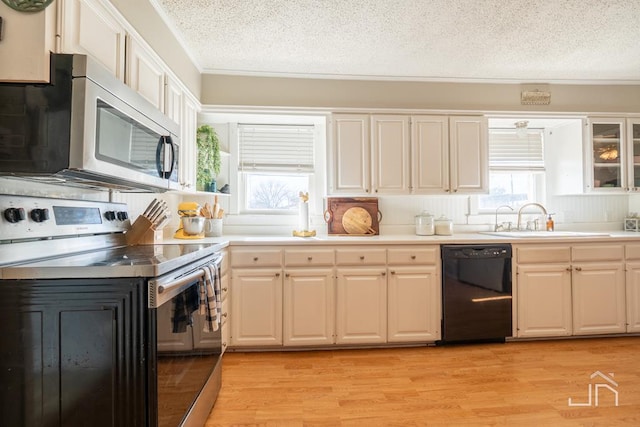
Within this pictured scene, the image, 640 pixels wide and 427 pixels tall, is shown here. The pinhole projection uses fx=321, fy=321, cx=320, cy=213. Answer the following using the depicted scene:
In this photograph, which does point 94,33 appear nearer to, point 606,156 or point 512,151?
point 512,151

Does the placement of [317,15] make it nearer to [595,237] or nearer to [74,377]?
[74,377]

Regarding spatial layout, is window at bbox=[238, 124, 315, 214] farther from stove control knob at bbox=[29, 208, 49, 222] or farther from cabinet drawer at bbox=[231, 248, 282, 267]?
stove control knob at bbox=[29, 208, 49, 222]

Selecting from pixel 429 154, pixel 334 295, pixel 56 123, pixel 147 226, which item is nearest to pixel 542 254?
pixel 429 154

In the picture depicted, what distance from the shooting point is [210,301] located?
164 cm

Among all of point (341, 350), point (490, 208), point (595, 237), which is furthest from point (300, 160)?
point (595, 237)

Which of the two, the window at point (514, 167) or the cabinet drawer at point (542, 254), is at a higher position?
the window at point (514, 167)

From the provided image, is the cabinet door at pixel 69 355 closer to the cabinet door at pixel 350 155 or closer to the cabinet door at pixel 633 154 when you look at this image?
the cabinet door at pixel 350 155

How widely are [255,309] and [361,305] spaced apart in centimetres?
85

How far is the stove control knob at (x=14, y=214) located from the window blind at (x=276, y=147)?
2.06m

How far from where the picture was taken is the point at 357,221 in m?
3.14

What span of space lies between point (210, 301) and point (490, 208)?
9.82ft

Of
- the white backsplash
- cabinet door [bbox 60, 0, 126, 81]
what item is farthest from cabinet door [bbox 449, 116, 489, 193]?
cabinet door [bbox 60, 0, 126, 81]

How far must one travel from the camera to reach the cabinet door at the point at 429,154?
9.81 feet

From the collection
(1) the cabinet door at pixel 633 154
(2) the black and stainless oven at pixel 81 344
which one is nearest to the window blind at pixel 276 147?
(2) the black and stainless oven at pixel 81 344
